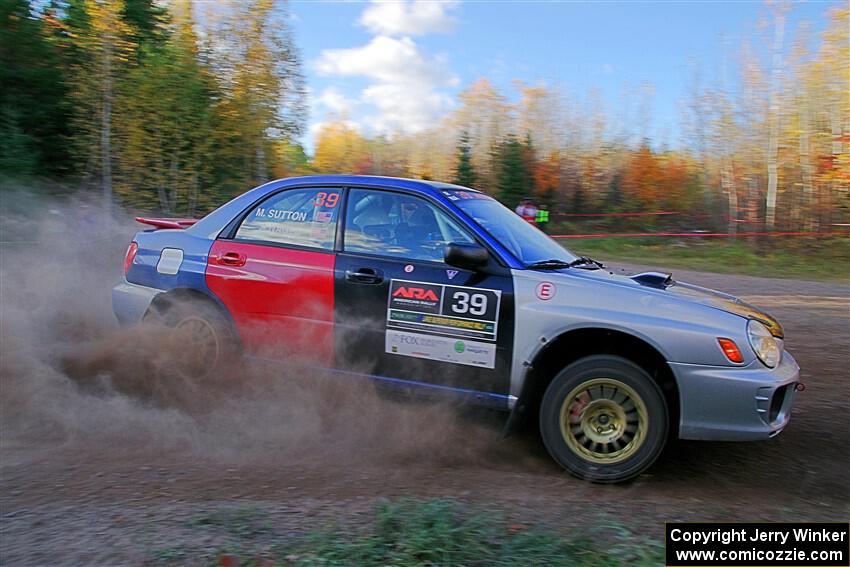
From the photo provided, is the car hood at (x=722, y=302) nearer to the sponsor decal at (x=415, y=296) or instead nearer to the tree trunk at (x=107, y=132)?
the sponsor decal at (x=415, y=296)

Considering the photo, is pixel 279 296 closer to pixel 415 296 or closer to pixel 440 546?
pixel 415 296

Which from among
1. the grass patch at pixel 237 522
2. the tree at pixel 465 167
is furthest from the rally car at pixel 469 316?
the tree at pixel 465 167

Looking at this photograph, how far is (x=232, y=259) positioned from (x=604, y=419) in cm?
297

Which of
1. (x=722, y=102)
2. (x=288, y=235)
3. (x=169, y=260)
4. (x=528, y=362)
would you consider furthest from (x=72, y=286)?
(x=722, y=102)

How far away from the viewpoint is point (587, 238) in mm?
25516

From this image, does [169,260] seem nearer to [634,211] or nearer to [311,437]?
[311,437]

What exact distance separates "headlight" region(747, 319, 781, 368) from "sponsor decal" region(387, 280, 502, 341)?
1.52m

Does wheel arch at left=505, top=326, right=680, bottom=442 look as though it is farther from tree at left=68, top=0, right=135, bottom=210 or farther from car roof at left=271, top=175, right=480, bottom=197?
tree at left=68, top=0, right=135, bottom=210

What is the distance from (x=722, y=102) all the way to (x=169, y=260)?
A: 81.6ft

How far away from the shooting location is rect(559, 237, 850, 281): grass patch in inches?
754

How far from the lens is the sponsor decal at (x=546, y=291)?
14.8ft

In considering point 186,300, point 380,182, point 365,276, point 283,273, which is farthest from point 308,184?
point 186,300

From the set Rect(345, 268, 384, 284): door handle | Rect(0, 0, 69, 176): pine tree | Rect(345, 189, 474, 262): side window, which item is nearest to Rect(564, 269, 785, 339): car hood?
Rect(345, 189, 474, 262): side window

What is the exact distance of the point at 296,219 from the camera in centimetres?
538
